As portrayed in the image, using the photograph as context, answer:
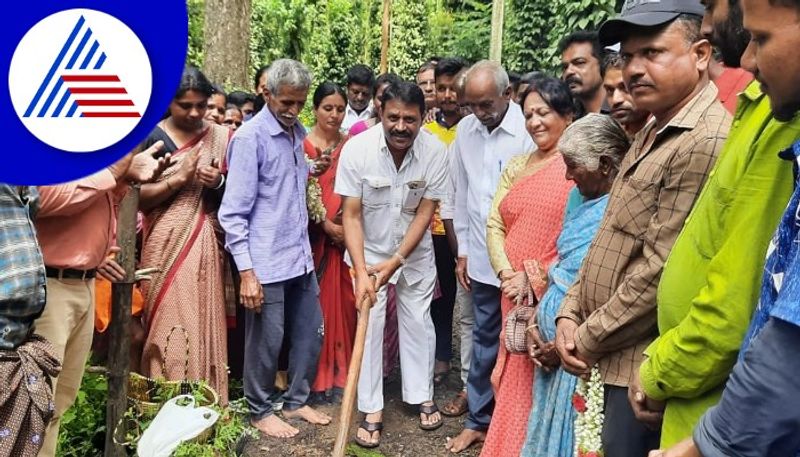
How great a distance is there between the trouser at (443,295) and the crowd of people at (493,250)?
0.02 meters

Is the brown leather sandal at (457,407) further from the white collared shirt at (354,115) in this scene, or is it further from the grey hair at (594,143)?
the white collared shirt at (354,115)

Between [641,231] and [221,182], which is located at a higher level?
[641,231]

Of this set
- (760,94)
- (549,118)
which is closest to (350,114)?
(549,118)

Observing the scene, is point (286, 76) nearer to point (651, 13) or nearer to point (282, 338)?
point (282, 338)

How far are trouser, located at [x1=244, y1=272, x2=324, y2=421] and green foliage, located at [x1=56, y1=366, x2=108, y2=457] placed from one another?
2.58 ft

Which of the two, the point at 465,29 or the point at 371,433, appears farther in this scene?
the point at 465,29

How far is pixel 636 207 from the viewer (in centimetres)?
212

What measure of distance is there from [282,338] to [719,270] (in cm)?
287

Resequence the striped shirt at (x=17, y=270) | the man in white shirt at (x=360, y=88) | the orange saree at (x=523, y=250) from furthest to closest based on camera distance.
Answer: the man in white shirt at (x=360, y=88)
the orange saree at (x=523, y=250)
the striped shirt at (x=17, y=270)

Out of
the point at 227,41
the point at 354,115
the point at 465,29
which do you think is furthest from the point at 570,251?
the point at 465,29

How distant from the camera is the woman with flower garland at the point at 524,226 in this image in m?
3.08

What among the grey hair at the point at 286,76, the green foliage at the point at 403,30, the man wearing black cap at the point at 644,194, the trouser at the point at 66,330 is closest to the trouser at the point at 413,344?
the grey hair at the point at 286,76

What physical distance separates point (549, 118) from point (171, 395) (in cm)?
219

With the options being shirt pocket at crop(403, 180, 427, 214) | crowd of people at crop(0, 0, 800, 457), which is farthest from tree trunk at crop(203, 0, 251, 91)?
shirt pocket at crop(403, 180, 427, 214)
